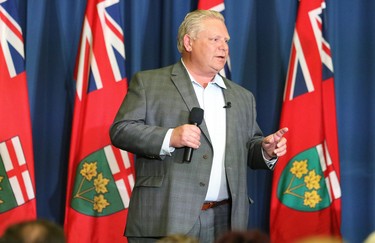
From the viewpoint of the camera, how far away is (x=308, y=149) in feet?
15.1

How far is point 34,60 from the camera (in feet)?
16.5

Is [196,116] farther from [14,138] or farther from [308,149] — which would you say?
[14,138]

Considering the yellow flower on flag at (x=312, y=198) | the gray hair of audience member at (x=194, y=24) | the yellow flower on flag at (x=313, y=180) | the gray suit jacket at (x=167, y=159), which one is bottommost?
the yellow flower on flag at (x=312, y=198)

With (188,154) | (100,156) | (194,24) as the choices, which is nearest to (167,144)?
(188,154)

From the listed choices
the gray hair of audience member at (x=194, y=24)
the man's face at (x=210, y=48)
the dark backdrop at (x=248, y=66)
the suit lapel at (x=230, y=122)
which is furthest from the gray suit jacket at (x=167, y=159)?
the dark backdrop at (x=248, y=66)

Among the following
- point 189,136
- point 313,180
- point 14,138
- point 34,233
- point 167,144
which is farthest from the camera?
point 14,138

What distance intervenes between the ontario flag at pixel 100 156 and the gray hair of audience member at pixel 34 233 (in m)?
2.89

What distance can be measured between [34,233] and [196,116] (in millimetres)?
1648

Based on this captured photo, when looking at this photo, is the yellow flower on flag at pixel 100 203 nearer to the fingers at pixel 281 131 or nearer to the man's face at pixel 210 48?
the man's face at pixel 210 48

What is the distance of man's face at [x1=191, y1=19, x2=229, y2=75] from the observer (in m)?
3.64

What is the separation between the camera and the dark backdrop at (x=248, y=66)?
15.9 ft

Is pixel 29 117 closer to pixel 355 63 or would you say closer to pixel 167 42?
pixel 167 42

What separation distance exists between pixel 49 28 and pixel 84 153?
97 centimetres

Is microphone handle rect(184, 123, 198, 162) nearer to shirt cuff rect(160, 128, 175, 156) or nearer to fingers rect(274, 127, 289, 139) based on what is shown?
shirt cuff rect(160, 128, 175, 156)
